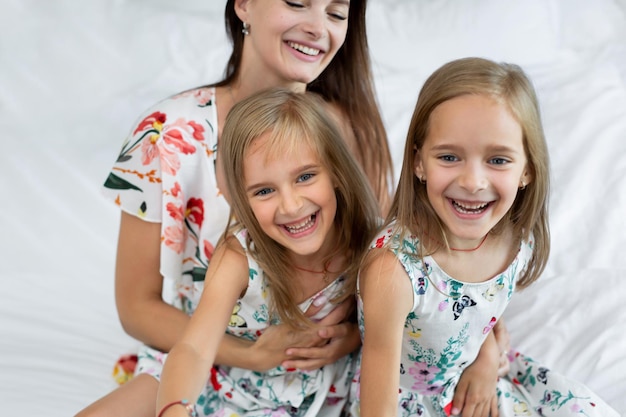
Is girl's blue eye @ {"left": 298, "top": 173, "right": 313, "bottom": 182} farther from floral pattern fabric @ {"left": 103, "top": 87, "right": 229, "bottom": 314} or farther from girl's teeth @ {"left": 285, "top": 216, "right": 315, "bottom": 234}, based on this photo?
floral pattern fabric @ {"left": 103, "top": 87, "right": 229, "bottom": 314}

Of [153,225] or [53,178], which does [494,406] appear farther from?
[53,178]

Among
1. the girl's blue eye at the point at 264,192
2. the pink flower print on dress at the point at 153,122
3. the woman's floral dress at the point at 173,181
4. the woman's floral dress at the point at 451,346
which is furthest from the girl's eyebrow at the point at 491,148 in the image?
the pink flower print on dress at the point at 153,122

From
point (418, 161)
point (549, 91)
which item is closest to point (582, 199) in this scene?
point (549, 91)

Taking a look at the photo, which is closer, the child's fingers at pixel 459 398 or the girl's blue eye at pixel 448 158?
the girl's blue eye at pixel 448 158

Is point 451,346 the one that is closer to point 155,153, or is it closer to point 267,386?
point 267,386

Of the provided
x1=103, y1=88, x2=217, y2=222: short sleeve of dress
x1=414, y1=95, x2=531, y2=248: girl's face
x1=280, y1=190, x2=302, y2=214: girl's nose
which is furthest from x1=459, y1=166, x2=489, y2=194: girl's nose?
x1=103, y1=88, x2=217, y2=222: short sleeve of dress

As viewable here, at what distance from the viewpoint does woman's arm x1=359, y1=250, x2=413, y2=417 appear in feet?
4.36

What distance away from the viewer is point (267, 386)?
1551 mm

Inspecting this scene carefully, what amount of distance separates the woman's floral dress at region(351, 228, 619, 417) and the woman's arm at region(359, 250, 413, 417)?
24 millimetres

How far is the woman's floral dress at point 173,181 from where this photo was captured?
1631mm

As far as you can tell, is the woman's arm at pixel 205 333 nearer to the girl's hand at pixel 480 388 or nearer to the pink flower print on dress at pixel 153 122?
the pink flower print on dress at pixel 153 122

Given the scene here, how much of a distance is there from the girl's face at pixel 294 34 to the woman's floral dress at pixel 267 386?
41 centimetres

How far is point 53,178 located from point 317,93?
0.90 metres

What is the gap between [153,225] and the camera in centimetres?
166
